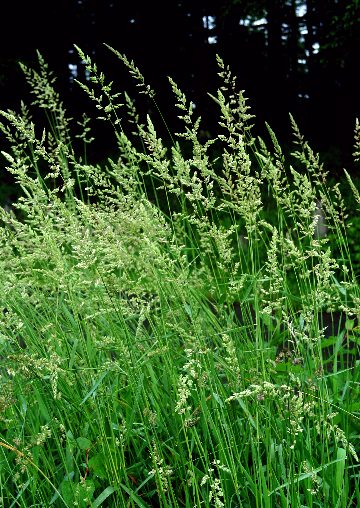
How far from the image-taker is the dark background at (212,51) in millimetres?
13094

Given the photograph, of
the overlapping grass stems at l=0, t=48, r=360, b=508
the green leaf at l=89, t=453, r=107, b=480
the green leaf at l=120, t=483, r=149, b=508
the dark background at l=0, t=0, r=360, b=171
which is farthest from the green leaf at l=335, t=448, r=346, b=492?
the dark background at l=0, t=0, r=360, b=171

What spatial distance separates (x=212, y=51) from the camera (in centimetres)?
1434

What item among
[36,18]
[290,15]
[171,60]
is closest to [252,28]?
[290,15]

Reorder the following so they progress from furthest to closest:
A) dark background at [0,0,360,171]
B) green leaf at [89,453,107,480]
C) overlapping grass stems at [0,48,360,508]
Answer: dark background at [0,0,360,171], green leaf at [89,453,107,480], overlapping grass stems at [0,48,360,508]

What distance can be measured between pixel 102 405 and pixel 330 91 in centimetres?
1222

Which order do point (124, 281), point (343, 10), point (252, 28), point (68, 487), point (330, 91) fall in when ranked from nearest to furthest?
point (68, 487)
point (124, 281)
point (343, 10)
point (330, 91)
point (252, 28)

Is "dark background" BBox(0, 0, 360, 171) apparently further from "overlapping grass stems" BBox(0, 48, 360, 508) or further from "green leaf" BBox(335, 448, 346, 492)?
"green leaf" BBox(335, 448, 346, 492)

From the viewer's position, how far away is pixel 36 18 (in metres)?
15.3

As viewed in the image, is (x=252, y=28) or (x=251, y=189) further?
(x=252, y=28)

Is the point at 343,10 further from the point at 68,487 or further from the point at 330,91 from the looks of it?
the point at 68,487

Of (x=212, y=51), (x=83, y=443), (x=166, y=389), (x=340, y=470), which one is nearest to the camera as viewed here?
(x=340, y=470)

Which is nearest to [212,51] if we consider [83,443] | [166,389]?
[166,389]

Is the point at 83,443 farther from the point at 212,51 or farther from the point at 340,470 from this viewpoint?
the point at 212,51

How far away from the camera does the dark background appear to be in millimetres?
13094
